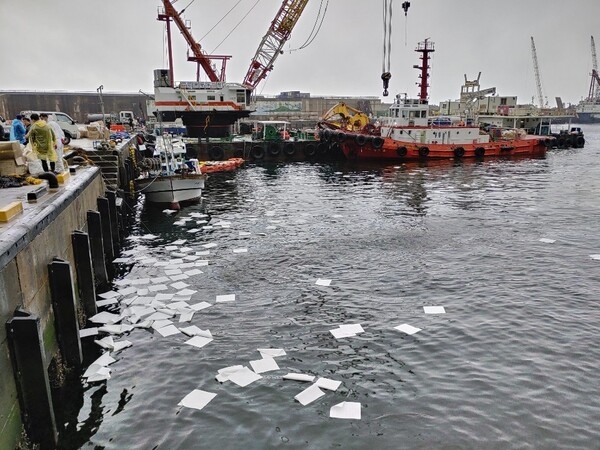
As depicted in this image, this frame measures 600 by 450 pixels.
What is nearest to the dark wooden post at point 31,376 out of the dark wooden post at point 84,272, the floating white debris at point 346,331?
the dark wooden post at point 84,272

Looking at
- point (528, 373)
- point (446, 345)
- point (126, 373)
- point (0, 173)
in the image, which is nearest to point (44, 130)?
point (0, 173)

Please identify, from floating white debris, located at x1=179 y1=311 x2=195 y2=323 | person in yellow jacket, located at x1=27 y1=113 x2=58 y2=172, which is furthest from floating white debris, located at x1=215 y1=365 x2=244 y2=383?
person in yellow jacket, located at x1=27 y1=113 x2=58 y2=172

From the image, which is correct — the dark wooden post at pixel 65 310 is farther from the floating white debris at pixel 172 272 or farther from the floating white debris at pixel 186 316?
the floating white debris at pixel 172 272

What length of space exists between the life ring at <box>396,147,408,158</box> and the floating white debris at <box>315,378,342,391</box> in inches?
1557

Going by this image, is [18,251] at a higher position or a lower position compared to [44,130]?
lower

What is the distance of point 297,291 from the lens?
40.0ft

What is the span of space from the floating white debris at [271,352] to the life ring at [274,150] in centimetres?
4090

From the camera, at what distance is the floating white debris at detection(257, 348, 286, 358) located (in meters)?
8.89

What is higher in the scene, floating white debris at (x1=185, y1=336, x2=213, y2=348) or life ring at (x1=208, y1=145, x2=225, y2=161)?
life ring at (x1=208, y1=145, x2=225, y2=161)

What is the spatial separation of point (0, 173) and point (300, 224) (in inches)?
454

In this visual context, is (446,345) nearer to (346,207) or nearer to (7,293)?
(7,293)

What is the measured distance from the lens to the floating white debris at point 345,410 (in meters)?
7.10

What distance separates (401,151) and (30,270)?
1629 inches

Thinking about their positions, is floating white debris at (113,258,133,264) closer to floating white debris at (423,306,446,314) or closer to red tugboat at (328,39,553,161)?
floating white debris at (423,306,446,314)
